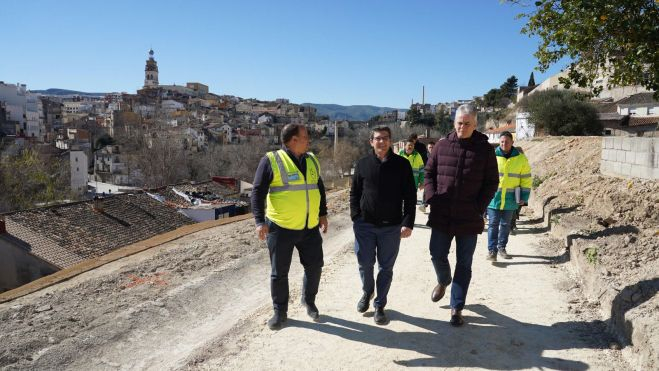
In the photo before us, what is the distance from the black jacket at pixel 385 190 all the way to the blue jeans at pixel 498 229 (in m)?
2.51

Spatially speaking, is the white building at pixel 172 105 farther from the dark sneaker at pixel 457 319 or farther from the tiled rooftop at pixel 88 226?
the dark sneaker at pixel 457 319

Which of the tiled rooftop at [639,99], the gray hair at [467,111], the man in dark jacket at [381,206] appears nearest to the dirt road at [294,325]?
the man in dark jacket at [381,206]

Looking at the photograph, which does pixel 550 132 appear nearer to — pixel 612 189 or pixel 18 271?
pixel 612 189

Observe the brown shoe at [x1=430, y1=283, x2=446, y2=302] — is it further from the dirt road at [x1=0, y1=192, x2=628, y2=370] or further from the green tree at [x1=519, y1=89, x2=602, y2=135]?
the green tree at [x1=519, y1=89, x2=602, y2=135]

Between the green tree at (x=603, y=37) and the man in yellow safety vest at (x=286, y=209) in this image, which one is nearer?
the man in yellow safety vest at (x=286, y=209)

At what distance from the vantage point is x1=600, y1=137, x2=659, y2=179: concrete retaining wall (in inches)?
305

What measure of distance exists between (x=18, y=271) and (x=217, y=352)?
67.1 feet

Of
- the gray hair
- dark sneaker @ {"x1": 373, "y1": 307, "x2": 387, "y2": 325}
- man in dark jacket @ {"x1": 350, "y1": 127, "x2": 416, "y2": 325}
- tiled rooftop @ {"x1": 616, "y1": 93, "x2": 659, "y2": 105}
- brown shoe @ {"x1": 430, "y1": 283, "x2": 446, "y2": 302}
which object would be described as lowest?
dark sneaker @ {"x1": 373, "y1": 307, "x2": 387, "y2": 325}

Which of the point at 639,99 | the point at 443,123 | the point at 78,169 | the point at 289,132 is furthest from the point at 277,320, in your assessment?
the point at 443,123

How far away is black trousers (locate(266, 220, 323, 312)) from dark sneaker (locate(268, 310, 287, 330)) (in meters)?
0.04

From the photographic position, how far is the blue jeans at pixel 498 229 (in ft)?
20.1

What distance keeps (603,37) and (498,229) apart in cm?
299

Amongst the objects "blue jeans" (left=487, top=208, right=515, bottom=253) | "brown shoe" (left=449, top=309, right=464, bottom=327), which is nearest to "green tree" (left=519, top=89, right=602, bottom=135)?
"blue jeans" (left=487, top=208, right=515, bottom=253)

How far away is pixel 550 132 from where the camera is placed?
26609 millimetres
